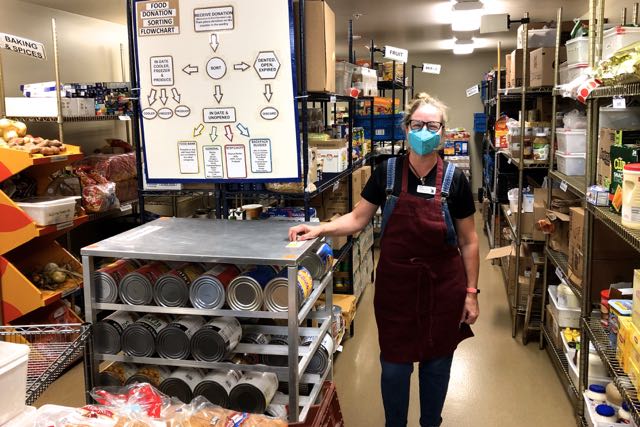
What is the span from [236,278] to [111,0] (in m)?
3.78

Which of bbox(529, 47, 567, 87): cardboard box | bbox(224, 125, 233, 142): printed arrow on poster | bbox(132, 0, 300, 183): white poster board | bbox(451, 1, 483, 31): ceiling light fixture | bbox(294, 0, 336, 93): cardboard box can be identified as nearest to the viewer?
bbox(132, 0, 300, 183): white poster board

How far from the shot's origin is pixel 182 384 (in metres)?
2.12

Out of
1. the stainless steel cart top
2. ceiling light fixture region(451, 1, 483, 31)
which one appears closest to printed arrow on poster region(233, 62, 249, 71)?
the stainless steel cart top

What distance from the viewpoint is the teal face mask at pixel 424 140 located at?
2400mm

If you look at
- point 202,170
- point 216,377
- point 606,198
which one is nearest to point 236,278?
point 216,377

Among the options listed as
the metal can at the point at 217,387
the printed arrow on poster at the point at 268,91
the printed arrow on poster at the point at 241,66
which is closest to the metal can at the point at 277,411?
the metal can at the point at 217,387

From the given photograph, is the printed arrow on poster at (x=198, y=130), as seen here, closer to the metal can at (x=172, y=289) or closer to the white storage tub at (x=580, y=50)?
the metal can at (x=172, y=289)

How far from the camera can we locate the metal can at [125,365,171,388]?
7.11 feet

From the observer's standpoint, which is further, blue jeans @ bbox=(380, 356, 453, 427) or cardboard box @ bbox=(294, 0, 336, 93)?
cardboard box @ bbox=(294, 0, 336, 93)

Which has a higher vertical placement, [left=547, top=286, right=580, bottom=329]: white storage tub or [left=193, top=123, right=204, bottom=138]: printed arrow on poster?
[left=193, top=123, right=204, bottom=138]: printed arrow on poster

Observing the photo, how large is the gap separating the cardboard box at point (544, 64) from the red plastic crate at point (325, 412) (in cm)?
273

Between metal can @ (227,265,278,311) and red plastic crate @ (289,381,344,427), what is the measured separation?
17.4 inches

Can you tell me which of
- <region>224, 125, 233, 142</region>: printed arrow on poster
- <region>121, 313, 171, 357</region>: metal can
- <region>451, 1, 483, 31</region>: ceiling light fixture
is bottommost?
<region>121, 313, 171, 357</region>: metal can

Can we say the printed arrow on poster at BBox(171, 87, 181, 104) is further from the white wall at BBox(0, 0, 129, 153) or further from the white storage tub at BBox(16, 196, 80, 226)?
the white wall at BBox(0, 0, 129, 153)
